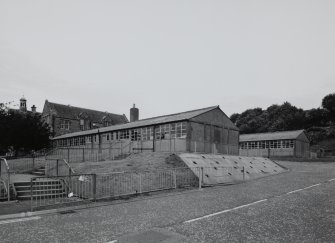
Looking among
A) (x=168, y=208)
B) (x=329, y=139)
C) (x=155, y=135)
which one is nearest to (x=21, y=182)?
(x=168, y=208)

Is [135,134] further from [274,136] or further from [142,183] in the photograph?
[274,136]

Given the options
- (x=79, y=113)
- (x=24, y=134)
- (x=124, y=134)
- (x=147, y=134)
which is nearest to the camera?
(x=147, y=134)

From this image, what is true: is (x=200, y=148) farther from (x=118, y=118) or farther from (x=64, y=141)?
(x=118, y=118)

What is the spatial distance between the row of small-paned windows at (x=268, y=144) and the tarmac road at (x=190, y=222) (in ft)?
126

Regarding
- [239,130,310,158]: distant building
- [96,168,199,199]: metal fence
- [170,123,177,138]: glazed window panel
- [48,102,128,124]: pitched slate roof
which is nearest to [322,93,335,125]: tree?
[239,130,310,158]: distant building

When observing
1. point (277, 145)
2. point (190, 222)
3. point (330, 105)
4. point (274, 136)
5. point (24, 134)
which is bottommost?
point (277, 145)

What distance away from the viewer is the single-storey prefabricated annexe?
3064 centimetres

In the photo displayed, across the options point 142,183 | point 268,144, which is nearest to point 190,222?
point 142,183

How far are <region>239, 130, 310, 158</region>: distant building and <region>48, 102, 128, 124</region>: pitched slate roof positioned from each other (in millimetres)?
33812

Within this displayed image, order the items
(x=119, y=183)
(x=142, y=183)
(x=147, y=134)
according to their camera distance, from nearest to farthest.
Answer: (x=119, y=183), (x=142, y=183), (x=147, y=134)

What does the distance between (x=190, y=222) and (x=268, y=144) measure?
46759 mm

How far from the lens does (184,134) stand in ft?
100.0

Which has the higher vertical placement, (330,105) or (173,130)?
(330,105)

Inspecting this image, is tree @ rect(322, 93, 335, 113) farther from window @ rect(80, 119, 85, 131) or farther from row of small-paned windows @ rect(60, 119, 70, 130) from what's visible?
row of small-paned windows @ rect(60, 119, 70, 130)
